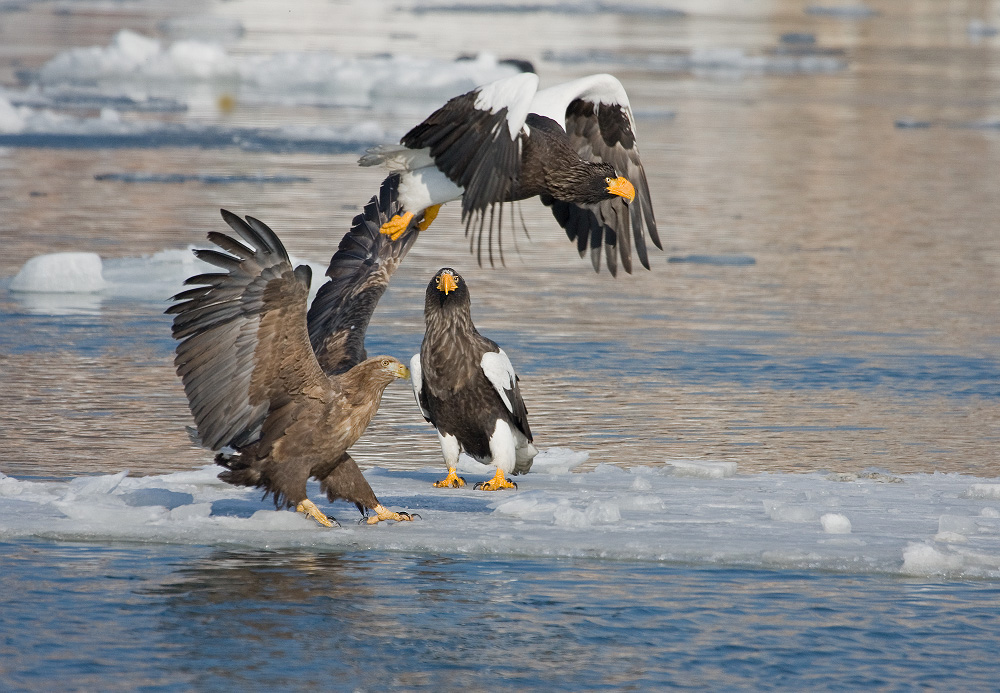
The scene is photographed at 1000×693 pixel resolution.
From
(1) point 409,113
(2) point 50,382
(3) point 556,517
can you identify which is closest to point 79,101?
(1) point 409,113

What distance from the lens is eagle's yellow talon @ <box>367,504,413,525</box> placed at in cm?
569

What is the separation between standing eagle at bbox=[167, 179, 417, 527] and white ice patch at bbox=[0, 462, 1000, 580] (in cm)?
18

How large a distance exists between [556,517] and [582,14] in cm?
5207

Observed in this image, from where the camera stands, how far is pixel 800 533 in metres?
5.54

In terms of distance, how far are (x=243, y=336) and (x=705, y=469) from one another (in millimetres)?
2173

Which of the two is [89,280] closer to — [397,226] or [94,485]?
[397,226]

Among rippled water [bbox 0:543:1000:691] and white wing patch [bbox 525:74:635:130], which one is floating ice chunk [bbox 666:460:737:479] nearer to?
rippled water [bbox 0:543:1000:691]

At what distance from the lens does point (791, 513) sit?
576 cm

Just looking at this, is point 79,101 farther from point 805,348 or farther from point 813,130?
point 805,348

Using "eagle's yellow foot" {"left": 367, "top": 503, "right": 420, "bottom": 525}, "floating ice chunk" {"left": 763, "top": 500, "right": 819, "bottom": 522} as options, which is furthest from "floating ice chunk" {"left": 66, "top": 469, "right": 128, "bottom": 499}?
"floating ice chunk" {"left": 763, "top": 500, "right": 819, "bottom": 522}

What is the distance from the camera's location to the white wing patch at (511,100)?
20.7 feet

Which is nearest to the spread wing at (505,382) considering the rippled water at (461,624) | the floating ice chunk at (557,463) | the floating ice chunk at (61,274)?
the floating ice chunk at (557,463)

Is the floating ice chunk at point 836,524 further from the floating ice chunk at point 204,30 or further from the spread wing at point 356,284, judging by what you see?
the floating ice chunk at point 204,30

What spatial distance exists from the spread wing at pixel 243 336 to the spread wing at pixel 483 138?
1.18 meters
